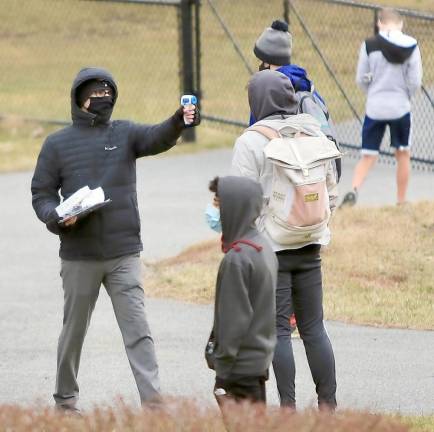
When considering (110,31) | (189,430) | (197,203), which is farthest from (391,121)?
(110,31)

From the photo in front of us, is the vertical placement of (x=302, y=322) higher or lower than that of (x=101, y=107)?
lower

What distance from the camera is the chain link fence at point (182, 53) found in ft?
48.1

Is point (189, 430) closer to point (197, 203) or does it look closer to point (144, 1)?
point (197, 203)

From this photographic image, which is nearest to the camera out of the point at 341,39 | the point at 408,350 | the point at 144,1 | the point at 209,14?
the point at 408,350

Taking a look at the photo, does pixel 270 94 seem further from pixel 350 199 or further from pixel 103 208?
pixel 350 199

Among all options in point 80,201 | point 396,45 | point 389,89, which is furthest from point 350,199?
point 80,201

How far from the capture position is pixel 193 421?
461 cm

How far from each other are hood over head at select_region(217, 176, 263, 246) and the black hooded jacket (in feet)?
3.81

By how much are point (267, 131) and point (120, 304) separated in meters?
1.14

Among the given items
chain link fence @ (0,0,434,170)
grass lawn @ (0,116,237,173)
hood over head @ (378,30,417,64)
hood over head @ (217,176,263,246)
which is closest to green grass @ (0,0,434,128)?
chain link fence @ (0,0,434,170)

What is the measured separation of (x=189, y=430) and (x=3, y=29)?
20.6 meters

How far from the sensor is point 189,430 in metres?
4.56

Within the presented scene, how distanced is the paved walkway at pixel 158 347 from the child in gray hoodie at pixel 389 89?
164 centimetres

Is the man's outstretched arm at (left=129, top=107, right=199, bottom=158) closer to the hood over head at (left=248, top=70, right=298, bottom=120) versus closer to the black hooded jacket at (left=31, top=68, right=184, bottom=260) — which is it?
the black hooded jacket at (left=31, top=68, right=184, bottom=260)
